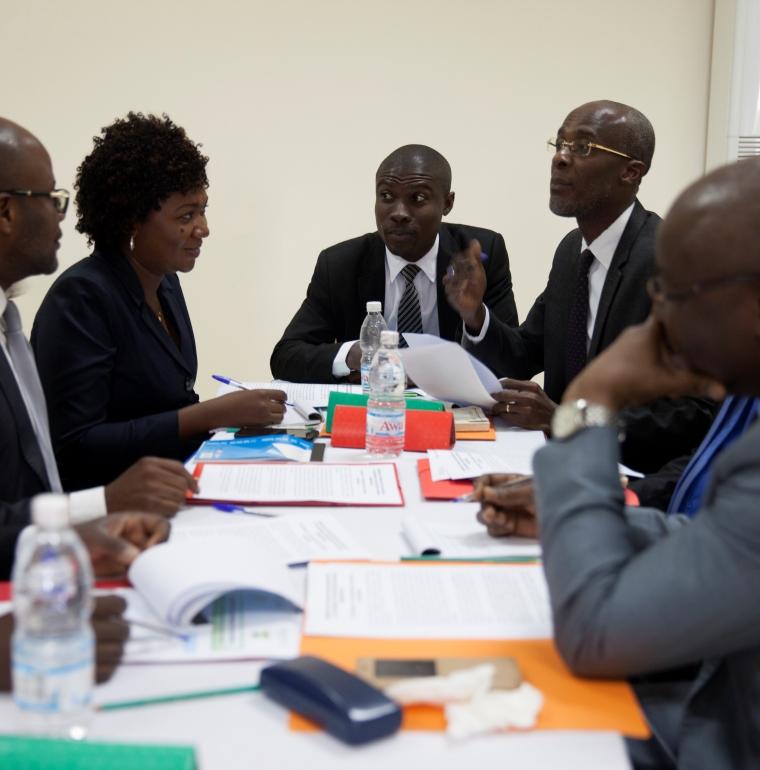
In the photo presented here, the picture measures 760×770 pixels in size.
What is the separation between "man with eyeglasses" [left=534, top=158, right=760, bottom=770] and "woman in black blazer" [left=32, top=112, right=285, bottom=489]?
53.1 inches

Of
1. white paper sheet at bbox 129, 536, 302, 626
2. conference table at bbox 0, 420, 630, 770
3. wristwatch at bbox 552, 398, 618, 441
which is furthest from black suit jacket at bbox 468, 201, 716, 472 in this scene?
conference table at bbox 0, 420, 630, 770

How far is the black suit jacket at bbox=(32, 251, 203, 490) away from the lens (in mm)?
2271

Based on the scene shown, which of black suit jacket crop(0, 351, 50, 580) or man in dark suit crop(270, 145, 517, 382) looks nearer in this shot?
black suit jacket crop(0, 351, 50, 580)

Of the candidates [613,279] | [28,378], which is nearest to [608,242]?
[613,279]

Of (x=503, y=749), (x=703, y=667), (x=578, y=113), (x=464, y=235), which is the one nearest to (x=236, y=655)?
(x=503, y=749)

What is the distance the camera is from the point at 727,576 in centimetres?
98

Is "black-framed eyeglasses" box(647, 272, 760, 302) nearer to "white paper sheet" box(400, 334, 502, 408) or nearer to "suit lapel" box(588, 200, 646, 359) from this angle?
"white paper sheet" box(400, 334, 502, 408)

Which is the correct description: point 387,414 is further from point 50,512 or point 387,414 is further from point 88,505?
point 50,512

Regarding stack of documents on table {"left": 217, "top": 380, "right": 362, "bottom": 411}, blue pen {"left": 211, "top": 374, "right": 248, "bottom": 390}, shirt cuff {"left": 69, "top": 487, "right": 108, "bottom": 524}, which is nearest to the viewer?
shirt cuff {"left": 69, "top": 487, "right": 108, "bottom": 524}

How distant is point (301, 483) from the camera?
73.6 inches

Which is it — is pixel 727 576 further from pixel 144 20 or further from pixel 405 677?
pixel 144 20

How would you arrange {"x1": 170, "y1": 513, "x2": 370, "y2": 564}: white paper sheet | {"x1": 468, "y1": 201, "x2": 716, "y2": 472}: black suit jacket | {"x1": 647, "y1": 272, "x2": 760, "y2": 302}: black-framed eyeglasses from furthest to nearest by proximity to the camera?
{"x1": 468, "y1": 201, "x2": 716, "y2": 472}: black suit jacket → {"x1": 170, "y1": 513, "x2": 370, "y2": 564}: white paper sheet → {"x1": 647, "y1": 272, "x2": 760, "y2": 302}: black-framed eyeglasses

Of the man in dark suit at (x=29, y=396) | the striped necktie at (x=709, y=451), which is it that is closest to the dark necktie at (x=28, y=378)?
the man in dark suit at (x=29, y=396)

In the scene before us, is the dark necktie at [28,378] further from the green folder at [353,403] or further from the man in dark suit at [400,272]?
the man in dark suit at [400,272]
